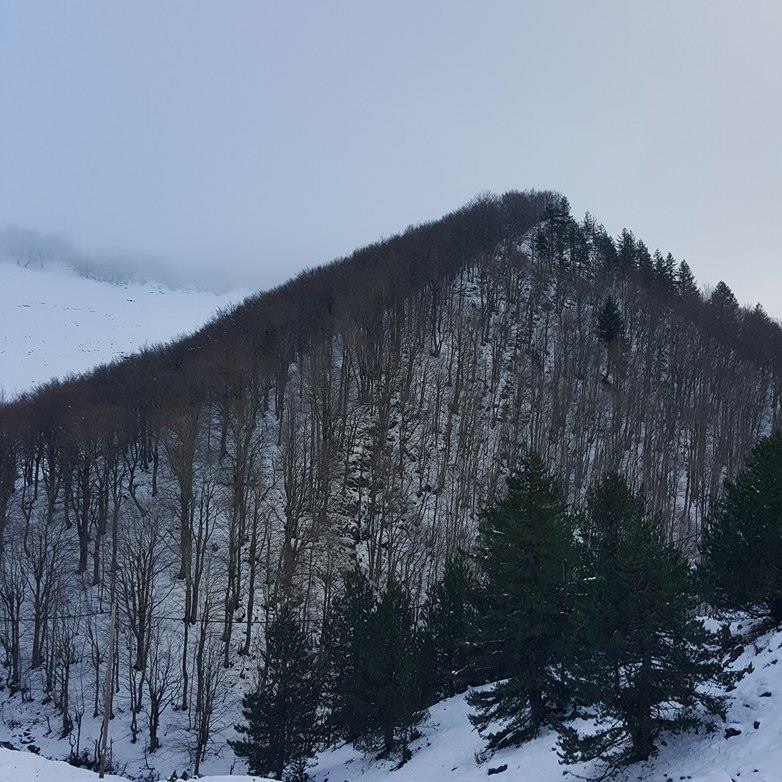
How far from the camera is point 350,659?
20.1 metres

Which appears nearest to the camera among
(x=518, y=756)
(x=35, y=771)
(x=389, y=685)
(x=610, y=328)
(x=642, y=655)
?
(x=642, y=655)

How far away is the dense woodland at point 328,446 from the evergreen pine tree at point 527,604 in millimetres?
3413

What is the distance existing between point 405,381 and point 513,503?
3118cm

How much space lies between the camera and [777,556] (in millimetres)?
13086

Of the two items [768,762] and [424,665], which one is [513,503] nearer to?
[768,762]

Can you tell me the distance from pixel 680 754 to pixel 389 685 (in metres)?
10.8

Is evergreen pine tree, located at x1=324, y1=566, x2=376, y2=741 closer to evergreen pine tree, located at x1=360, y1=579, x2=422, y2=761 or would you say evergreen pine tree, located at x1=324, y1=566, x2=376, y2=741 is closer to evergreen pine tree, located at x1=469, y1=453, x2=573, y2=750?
evergreen pine tree, located at x1=360, y1=579, x2=422, y2=761

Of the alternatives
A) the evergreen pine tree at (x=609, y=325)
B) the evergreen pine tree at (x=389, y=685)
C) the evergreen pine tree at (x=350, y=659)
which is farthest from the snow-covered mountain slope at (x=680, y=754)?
the evergreen pine tree at (x=609, y=325)

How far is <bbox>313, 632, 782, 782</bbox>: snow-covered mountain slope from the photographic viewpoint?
28.4 feet

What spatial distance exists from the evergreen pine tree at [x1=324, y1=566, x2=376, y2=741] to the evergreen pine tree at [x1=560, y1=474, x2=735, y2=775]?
1008cm

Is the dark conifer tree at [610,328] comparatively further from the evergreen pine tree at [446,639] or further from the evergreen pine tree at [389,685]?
the evergreen pine tree at [389,685]

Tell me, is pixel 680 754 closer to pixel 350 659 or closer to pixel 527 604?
pixel 527 604

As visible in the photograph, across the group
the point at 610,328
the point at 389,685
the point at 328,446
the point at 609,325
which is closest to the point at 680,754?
the point at 389,685

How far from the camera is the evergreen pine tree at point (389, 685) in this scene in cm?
1830
